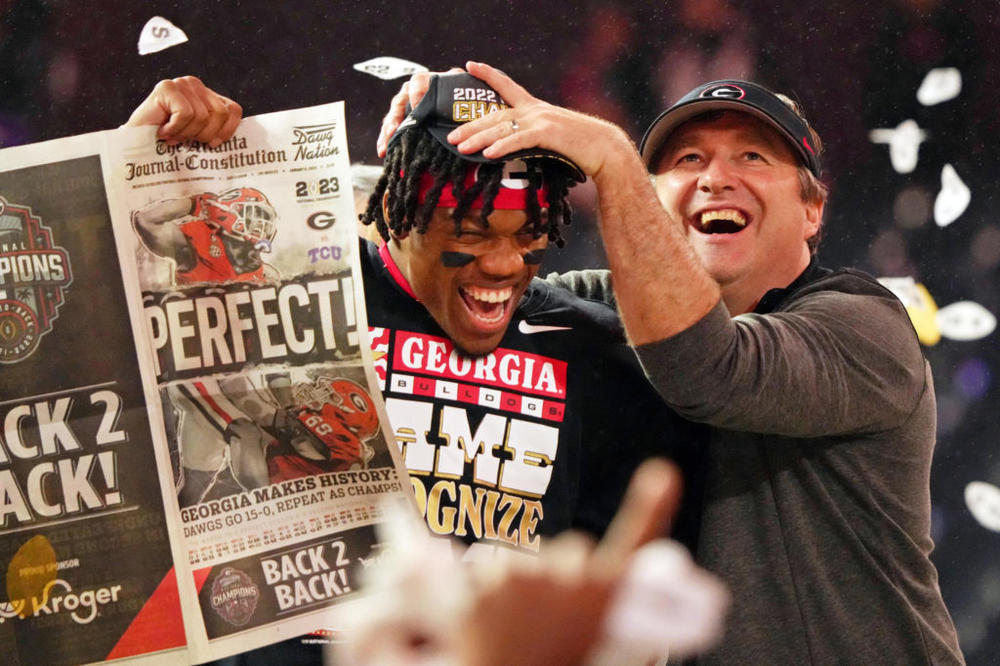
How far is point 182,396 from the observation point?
92cm

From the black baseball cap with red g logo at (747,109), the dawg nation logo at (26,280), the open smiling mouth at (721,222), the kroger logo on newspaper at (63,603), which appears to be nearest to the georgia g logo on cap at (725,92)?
the black baseball cap with red g logo at (747,109)

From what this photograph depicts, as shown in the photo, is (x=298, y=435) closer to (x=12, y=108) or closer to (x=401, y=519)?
(x=401, y=519)

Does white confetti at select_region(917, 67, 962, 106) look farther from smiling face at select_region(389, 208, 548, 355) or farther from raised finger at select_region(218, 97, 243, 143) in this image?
raised finger at select_region(218, 97, 243, 143)

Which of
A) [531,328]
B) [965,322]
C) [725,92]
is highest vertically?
[725,92]

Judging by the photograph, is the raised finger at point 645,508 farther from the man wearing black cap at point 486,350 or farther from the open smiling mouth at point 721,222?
the open smiling mouth at point 721,222

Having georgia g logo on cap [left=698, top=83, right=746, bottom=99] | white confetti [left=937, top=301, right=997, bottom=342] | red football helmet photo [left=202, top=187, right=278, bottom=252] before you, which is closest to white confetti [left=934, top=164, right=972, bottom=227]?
white confetti [left=937, top=301, right=997, bottom=342]

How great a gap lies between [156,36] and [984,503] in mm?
1480

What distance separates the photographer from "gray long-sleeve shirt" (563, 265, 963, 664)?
0.99 meters

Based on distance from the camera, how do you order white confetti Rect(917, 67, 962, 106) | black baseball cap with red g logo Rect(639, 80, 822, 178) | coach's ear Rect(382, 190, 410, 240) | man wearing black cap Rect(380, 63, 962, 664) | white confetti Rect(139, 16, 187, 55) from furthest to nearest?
white confetti Rect(917, 67, 962, 106) < white confetti Rect(139, 16, 187, 55) < black baseball cap with red g logo Rect(639, 80, 822, 178) < coach's ear Rect(382, 190, 410, 240) < man wearing black cap Rect(380, 63, 962, 664)

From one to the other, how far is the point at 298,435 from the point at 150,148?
0.29 meters

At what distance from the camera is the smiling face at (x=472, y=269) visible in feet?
3.06

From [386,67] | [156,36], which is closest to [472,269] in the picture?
[386,67]

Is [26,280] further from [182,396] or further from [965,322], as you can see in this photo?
[965,322]

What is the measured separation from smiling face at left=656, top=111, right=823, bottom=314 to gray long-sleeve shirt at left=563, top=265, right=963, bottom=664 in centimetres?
9
